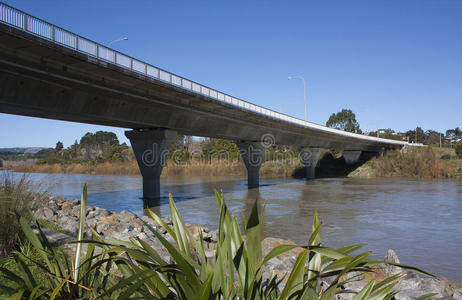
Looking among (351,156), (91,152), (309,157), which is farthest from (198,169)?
(91,152)

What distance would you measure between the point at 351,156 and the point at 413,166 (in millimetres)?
16540

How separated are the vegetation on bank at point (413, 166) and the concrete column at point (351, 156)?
5.31m

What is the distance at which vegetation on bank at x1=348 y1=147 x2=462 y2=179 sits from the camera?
179 ft

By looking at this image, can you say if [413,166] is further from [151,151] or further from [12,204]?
[12,204]

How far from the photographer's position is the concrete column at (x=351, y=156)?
73062mm

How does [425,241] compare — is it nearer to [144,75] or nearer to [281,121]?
[144,75]

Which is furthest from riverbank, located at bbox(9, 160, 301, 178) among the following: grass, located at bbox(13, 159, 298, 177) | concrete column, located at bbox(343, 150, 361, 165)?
concrete column, located at bbox(343, 150, 361, 165)

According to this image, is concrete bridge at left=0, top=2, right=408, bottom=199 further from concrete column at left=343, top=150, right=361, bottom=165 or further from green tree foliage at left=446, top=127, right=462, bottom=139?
green tree foliage at left=446, top=127, right=462, bottom=139

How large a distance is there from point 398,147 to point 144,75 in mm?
61671

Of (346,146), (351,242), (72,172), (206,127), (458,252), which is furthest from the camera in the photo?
(72,172)

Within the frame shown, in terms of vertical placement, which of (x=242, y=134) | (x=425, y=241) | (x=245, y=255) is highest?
(x=242, y=134)

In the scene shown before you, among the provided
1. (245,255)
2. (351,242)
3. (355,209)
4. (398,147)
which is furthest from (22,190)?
(398,147)

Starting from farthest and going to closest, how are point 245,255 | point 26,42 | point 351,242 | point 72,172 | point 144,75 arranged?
point 72,172
point 144,75
point 26,42
point 351,242
point 245,255

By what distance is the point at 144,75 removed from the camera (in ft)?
71.2
